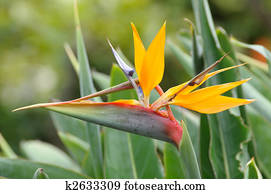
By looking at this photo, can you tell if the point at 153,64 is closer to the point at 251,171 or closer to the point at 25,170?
the point at 251,171

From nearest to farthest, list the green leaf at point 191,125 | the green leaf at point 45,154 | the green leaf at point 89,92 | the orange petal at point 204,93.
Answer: the orange petal at point 204,93 < the green leaf at point 89,92 < the green leaf at point 191,125 < the green leaf at point 45,154

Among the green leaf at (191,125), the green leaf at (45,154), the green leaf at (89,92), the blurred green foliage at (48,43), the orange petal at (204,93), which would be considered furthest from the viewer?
the blurred green foliage at (48,43)

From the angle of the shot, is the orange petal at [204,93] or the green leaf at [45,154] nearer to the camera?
the orange petal at [204,93]

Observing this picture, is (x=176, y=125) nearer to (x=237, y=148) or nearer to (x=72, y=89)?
(x=237, y=148)

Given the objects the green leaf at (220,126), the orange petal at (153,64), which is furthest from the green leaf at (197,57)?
the orange petal at (153,64)

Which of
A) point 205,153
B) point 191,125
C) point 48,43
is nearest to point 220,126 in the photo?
point 205,153

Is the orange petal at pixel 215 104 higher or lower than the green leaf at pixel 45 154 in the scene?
lower

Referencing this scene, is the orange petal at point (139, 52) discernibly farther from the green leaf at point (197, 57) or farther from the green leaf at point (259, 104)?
the green leaf at point (259, 104)

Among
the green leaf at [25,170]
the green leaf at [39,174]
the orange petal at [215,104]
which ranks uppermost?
the green leaf at [25,170]

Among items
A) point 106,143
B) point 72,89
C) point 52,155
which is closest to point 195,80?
point 106,143
